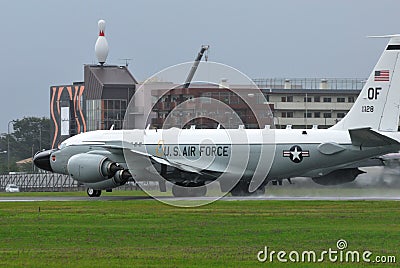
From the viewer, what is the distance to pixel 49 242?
2756cm

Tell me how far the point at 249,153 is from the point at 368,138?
306 inches

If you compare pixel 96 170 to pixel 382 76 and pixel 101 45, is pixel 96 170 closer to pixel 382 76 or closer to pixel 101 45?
pixel 382 76

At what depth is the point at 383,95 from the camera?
177 feet

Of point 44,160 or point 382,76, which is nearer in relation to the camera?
point 382,76

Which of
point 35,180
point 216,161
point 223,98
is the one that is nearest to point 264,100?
point 223,98

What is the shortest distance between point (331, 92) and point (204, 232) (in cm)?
11875

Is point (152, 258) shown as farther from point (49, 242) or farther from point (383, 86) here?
point (383, 86)

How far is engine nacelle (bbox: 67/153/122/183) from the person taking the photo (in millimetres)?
55188

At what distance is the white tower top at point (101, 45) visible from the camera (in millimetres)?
144125

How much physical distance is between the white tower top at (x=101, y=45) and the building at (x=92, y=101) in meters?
1.59

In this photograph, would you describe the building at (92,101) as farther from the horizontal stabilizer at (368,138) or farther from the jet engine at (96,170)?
the horizontal stabilizer at (368,138)

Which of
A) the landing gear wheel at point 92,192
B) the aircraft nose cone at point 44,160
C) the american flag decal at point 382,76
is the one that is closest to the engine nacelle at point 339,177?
the american flag decal at point 382,76

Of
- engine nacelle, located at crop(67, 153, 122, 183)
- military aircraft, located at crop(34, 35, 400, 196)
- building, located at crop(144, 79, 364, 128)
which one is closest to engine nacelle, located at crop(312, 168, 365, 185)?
military aircraft, located at crop(34, 35, 400, 196)

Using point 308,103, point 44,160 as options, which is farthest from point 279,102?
point 44,160
